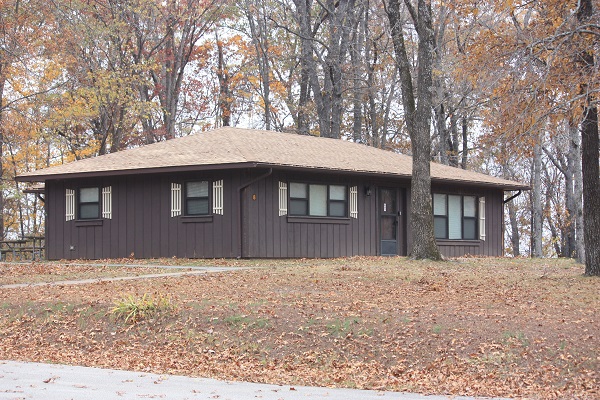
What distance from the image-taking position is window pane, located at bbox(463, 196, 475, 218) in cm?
2813

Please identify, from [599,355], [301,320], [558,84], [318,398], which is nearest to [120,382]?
[318,398]

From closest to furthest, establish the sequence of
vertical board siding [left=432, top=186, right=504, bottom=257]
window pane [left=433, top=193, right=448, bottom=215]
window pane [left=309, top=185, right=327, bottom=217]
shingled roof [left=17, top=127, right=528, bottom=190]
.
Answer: shingled roof [left=17, top=127, right=528, bottom=190] < window pane [left=309, top=185, right=327, bottom=217] < window pane [left=433, top=193, right=448, bottom=215] < vertical board siding [left=432, top=186, right=504, bottom=257]

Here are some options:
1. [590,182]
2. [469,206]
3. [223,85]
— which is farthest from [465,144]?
[590,182]

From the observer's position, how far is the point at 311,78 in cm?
3612

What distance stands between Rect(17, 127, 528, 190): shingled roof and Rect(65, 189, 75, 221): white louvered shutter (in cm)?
84

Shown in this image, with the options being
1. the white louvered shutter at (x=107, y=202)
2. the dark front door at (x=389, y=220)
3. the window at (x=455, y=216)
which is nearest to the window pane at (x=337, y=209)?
the dark front door at (x=389, y=220)

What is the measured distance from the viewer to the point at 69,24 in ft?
64.0

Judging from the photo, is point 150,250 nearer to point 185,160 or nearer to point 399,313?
point 185,160

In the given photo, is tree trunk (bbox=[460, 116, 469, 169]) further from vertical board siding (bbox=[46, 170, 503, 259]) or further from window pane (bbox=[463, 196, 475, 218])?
vertical board siding (bbox=[46, 170, 503, 259])

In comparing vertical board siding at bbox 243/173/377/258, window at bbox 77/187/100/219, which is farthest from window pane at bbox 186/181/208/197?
window at bbox 77/187/100/219

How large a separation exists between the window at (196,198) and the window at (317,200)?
2.44 m

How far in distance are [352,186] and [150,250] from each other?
6412 mm

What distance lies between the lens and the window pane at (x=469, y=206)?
2813 centimetres

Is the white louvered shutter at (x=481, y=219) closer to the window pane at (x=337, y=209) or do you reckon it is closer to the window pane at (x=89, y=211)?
the window pane at (x=337, y=209)
